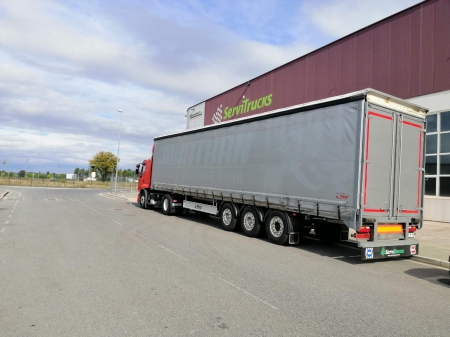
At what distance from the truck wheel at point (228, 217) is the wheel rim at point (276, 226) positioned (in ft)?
6.39

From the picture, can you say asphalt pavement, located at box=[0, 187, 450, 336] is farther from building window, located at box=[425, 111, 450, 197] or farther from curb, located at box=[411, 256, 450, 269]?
building window, located at box=[425, 111, 450, 197]

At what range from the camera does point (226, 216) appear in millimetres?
12672

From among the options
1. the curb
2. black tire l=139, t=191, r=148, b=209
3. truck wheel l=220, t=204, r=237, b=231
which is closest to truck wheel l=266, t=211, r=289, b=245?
truck wheel l=220, t=204, r=237, b=231

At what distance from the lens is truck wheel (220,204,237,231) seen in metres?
12.2

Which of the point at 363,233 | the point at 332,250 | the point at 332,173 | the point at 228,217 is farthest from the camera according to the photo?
the point at 228,217

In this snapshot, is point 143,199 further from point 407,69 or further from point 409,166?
point 409,166

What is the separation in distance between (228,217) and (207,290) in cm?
702

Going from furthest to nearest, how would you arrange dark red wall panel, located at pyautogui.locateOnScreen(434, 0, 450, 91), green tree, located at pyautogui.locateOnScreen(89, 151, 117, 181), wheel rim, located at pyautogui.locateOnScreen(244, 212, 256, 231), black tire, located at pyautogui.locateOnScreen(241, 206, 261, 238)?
1. green tree, located at pyautogui.locateOnScreen(89, 151, 117, 181)
2. dark red wall panel, located at pyautogui.locateOnScreen(434, 0, 450, 91)
3. wheel rim, located at pyautogui.locateOnScreen(244, 212, 256, 231)
4. black tire, located at pyautogui.locateOnScreen(241, 206, 261, 238)

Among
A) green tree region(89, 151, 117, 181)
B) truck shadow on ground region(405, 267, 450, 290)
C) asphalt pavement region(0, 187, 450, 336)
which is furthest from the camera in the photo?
green tree region(89, 151, 117, 181)

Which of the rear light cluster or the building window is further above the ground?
the building window

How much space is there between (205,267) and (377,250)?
3843 mm

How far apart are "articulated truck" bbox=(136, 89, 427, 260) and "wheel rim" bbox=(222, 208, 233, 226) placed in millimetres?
34

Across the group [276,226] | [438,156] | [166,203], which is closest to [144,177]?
[166,203]

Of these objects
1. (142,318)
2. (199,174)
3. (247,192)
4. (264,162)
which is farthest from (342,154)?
(199,174)
